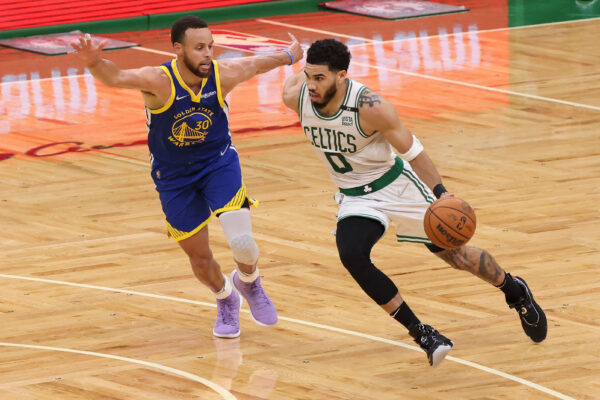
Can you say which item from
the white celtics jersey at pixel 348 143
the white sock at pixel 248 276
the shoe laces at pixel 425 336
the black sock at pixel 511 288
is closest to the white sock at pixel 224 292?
the white sock at pixel 248 276

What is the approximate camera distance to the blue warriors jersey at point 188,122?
23.3 feet

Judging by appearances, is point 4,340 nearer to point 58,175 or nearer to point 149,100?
point 149,100

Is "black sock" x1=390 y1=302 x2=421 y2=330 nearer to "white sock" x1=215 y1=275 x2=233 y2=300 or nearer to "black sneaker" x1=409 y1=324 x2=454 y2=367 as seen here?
"black sneaker" x1=409 y1=324 x2=454 y2=367

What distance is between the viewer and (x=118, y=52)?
17234 millimetres

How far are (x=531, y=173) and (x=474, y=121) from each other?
85.1 inches

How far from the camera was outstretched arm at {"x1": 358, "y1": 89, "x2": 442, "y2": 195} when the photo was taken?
6668mm

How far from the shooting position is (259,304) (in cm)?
747

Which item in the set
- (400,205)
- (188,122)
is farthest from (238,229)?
(400,205)

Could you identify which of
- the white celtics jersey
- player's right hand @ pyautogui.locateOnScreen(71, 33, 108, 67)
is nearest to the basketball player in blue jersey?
player's right hand @ pyautogui.locateOnScreen(71, 33, 108, 67)

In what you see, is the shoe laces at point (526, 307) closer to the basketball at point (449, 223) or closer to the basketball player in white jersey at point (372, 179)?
the basketball player in white jersey at point (372, 179)

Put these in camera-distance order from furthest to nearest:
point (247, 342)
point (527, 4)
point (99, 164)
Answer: point (527, 4) → point (99, 164) → point (247, 342)

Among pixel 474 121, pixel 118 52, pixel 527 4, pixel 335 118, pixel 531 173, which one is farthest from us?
pixel 527 4

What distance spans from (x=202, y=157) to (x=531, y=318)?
198cm

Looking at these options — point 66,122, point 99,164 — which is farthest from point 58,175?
point 66,122
